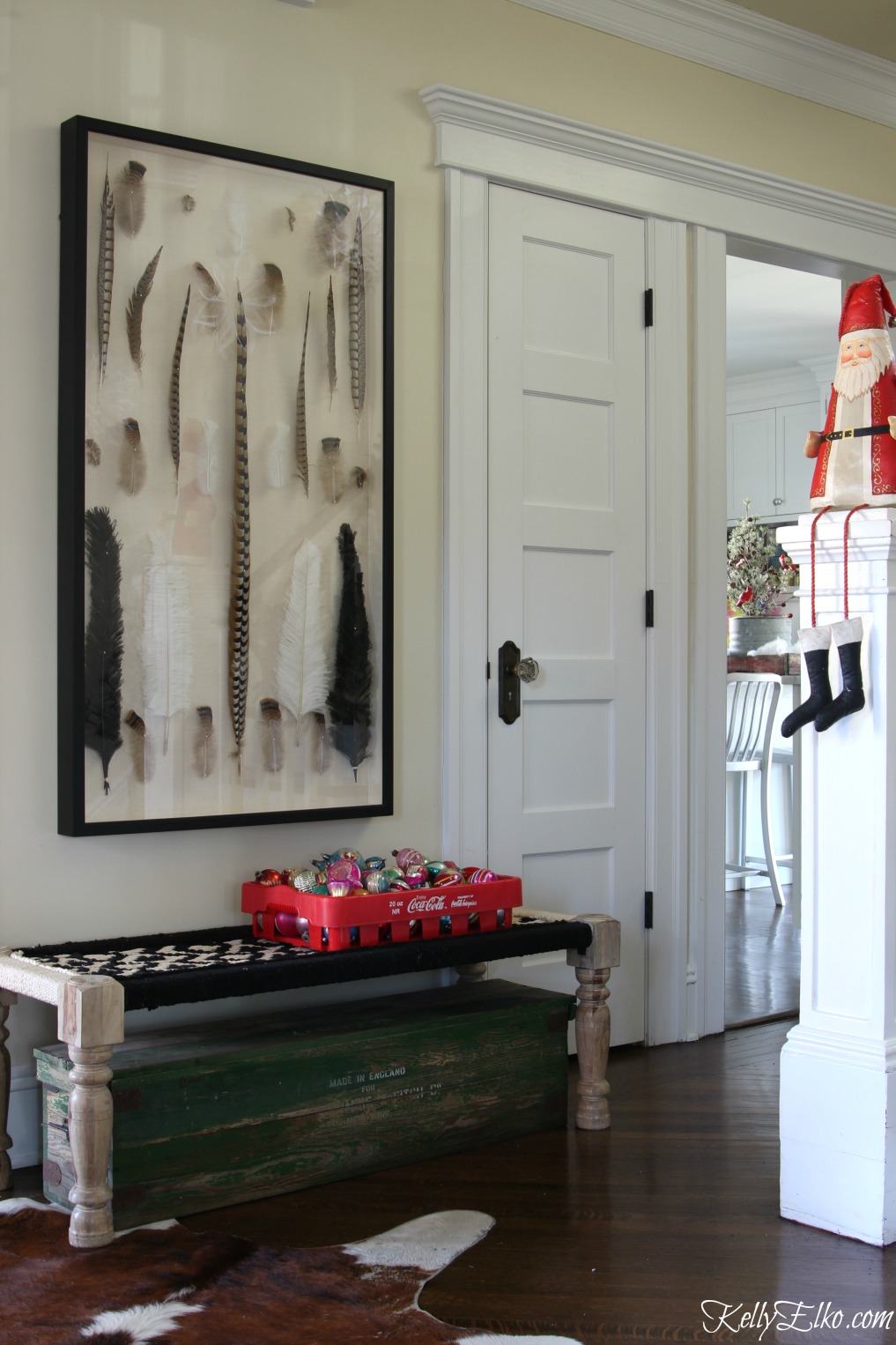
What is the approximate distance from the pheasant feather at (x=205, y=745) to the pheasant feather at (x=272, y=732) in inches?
4.8

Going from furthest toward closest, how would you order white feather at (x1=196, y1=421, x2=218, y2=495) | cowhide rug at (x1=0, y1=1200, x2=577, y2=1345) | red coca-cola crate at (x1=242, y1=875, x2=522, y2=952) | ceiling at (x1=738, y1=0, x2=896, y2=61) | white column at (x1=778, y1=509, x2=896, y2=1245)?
1. ceiling at (x1=738, y1=0, x2=896, y2=61)
2. white feather at (x1=196, y1=421, x2=218, y2=495)
3. red coca-cola crate at (x1=242, y1=875, x2=522, y2=952)
4. white column at (x1=778, y1=509, x2=896, y2=1245)
5. cowhide rug at (x1=0, y1=1200, x2=577, y2=1345)

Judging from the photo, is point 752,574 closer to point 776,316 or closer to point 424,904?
point 776,316

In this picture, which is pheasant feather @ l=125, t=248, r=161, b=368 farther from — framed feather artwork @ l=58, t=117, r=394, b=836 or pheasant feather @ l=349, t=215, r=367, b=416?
pheasant feather @ l=349, t=215, r=367, b=416

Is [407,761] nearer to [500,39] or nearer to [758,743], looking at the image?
[500,39]

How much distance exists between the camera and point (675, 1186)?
8.68 ft

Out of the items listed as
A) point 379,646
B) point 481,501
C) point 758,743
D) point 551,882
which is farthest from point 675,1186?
point 758,743

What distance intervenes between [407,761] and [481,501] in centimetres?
69

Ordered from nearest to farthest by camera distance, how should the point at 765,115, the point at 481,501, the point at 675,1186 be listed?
the point at 675,1186
the point at 481,501
the point at 765,115

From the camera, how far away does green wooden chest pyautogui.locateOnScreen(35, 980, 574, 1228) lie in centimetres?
243

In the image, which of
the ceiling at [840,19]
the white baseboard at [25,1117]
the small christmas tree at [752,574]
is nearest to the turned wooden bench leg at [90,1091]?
the white baseboard at [25,1117]

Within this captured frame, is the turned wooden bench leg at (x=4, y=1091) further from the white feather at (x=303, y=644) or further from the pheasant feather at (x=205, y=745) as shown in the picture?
the white feather at (x=303, y=644)

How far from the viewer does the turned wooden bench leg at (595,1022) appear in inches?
118

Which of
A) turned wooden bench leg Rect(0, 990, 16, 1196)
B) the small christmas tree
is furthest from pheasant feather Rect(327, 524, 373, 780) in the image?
the small christmas tree

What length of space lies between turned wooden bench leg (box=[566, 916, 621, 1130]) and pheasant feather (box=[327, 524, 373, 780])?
66 cm
